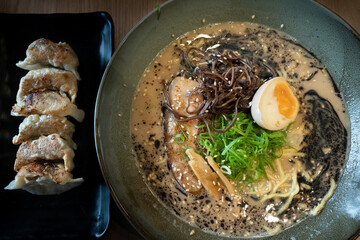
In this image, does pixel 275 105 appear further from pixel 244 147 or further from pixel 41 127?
pixel 41 127

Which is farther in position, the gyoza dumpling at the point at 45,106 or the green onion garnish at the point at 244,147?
the gyoza dumpling at the point at 45,106

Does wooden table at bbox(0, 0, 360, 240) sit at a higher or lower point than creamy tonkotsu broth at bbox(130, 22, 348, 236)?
higher

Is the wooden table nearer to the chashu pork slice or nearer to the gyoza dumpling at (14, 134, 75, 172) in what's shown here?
the chashu pork slice

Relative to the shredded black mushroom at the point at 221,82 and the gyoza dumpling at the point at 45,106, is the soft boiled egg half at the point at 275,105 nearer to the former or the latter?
the shredded black mushroom at the point at 221,82

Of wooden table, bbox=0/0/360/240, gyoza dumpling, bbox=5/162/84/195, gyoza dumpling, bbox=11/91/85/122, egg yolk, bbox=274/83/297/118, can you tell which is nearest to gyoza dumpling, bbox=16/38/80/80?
Answer: gyoza dumpling, bbox=11/91/85/122

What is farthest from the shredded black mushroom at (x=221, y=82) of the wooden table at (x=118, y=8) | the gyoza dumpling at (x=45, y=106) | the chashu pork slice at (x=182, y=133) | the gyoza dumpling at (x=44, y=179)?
the gyoza dumpling at (x=44, y=179)

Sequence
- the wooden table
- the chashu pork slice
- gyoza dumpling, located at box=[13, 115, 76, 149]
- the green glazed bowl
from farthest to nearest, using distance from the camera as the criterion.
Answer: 1. the wooden table
2. gyoza dumpling, located at box=[13, 115, 76, 149]
3. the chashu pork slice
4. the green glazed bowl
